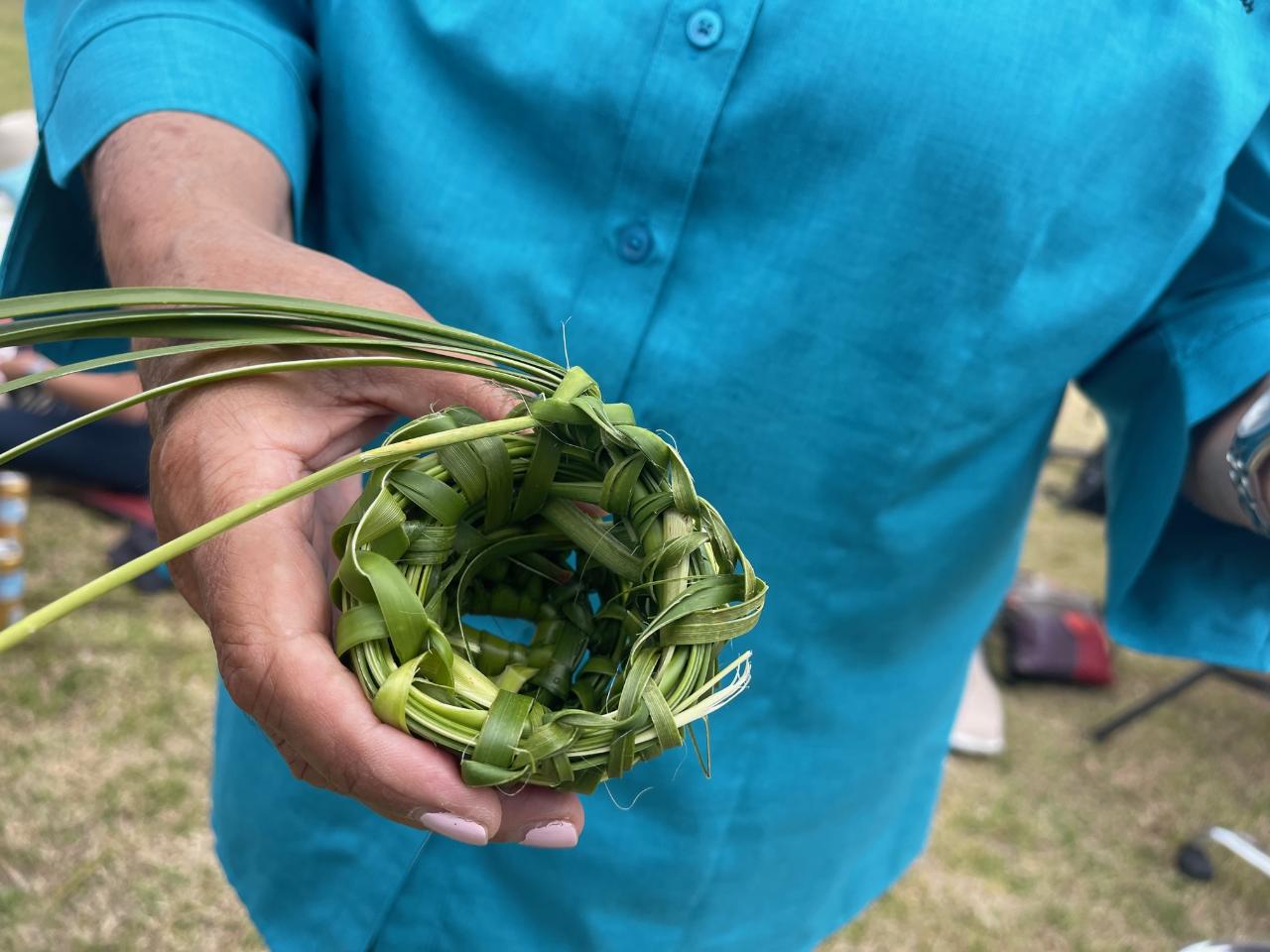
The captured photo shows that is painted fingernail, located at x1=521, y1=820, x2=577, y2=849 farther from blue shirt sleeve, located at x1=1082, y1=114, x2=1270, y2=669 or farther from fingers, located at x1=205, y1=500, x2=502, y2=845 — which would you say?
blue shirt sleeve, located at x1=1082, y1=114, x2=1270, y2=669

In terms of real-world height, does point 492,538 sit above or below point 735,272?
below

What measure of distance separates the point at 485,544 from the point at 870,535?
1.03ft

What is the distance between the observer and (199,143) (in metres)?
0.65

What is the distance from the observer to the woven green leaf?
0.48m

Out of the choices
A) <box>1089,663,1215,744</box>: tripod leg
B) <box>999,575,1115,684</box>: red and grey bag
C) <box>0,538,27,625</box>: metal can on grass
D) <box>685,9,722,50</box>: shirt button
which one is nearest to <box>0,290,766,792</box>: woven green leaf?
<box>685,9,722,50</box>: shirt button

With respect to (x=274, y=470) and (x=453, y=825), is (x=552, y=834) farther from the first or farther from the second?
(x=274, y=470)

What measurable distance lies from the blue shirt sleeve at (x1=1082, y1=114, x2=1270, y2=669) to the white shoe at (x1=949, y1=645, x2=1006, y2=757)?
1660 mm

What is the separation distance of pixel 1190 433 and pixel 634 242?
46 cm

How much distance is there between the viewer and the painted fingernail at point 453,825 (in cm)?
50

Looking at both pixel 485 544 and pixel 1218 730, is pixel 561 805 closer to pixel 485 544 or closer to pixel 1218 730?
pixel 485 544

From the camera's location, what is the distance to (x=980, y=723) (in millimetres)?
2561

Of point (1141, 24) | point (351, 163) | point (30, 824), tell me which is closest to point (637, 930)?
point (351, 163)

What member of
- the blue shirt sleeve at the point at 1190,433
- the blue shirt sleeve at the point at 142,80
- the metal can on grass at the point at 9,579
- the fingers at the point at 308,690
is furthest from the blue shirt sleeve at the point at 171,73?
the metal can on grass at the point at 9,579

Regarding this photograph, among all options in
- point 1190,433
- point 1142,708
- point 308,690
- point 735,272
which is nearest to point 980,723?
point 1142,708
